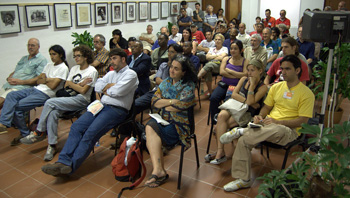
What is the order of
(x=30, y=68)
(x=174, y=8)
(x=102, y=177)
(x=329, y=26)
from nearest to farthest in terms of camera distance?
(x=329, y=26) < (x=102, y=177) < (x=30, y=68) < (x=174, y=8)

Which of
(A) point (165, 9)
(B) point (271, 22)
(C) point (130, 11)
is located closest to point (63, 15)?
(C) point (130, 11)

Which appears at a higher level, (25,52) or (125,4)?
(125,4)

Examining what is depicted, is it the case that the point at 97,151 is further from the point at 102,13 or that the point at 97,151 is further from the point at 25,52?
the point at 102,13

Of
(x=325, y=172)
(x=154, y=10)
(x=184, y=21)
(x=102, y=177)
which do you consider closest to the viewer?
(x=325, y=172)

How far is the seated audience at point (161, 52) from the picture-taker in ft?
15.8

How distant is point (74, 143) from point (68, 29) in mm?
4118

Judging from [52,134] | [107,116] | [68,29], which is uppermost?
[68,29]

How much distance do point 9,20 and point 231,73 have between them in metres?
4.16

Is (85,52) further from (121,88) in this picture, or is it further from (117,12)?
(117,12)

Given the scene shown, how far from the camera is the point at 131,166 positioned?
2789 mm

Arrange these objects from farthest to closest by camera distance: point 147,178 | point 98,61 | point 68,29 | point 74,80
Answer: point 68,29 → point 98,61 → point 74,80 → point 147,178

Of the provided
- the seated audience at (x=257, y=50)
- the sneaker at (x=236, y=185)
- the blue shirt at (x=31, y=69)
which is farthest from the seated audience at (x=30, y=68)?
the seated audience at (x=257, y=50)

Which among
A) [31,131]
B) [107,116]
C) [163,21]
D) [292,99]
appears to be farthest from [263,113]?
[163,21]

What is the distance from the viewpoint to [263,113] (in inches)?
117
